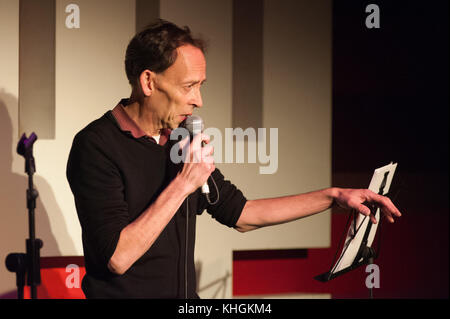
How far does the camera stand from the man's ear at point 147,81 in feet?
6.61

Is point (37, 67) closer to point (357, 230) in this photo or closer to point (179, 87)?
point (179, 87)

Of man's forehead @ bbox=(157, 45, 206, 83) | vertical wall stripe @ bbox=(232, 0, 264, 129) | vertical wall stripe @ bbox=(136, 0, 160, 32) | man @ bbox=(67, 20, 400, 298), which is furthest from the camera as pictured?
vertical wall stripe @ bbox=(232, 0, 264, 129)

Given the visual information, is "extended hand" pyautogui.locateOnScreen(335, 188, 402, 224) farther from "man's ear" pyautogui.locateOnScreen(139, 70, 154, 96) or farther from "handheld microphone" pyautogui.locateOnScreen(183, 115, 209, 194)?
"man's ear" pyautogui.locateOnScreen(139, 70, 154, 96)

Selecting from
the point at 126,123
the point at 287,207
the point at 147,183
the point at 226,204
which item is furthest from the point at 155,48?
the point at 287,207

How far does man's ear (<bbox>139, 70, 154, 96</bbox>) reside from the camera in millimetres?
2016

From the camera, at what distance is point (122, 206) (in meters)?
1.83

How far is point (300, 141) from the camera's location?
3.19 meters

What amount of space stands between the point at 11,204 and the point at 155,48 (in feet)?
4.04

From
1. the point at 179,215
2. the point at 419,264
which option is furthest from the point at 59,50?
the point at 419,264

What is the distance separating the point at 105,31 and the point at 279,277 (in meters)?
1.74

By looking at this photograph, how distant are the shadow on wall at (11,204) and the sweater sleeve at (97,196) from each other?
0.92 m

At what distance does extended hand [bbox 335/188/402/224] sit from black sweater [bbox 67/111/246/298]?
0.57 metres

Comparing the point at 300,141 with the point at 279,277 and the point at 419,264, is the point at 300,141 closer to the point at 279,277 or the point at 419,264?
the point at 279,277

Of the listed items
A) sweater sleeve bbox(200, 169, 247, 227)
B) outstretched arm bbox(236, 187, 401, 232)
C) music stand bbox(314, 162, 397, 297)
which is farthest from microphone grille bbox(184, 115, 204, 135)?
music stand bbox(314, 162, 397, 297)
